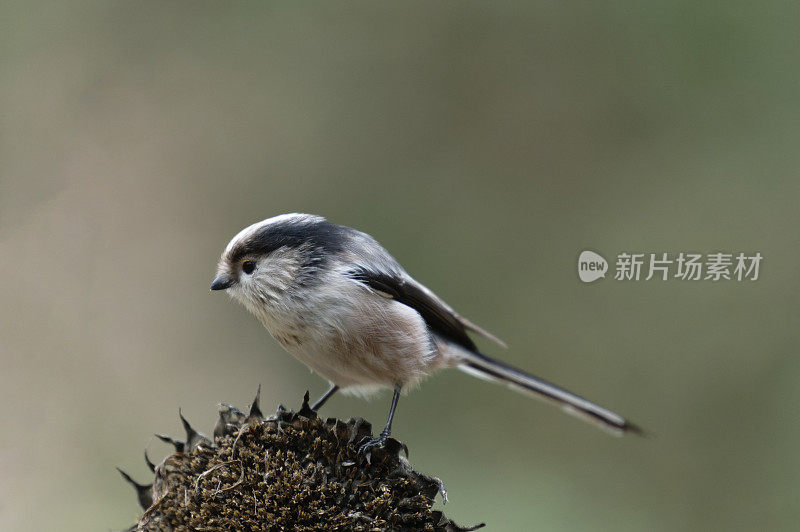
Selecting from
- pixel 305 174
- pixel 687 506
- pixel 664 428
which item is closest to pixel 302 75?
pixel 305 174

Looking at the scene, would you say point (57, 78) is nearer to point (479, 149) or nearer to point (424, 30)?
point (424, 30)

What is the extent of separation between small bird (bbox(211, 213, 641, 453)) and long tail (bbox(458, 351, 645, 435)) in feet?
0.37

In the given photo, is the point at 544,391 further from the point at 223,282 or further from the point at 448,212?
the point at 448,212

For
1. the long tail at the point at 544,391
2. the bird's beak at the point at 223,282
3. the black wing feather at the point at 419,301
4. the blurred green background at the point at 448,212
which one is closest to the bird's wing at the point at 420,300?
the black wing feather at the point at 419,301

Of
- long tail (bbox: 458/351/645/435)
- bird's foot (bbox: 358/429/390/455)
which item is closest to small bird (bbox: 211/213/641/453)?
long tail (bbox: 458/351/645/435)

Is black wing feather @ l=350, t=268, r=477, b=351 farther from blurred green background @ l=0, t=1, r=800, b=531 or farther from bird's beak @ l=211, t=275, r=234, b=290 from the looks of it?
blurred green background @ l=0, t=1, r=800, b=531

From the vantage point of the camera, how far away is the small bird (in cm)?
352

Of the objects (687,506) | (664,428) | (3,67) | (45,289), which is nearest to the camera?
(687,506)

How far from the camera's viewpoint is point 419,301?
3926 millimetres

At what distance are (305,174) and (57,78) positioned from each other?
8.58 ft

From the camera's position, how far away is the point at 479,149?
25.0 ft

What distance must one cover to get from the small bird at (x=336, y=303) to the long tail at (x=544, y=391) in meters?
0.11

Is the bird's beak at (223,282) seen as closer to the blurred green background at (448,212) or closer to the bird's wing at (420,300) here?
the bird's wing at (420,300)

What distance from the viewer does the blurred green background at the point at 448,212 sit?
20.9 feet
